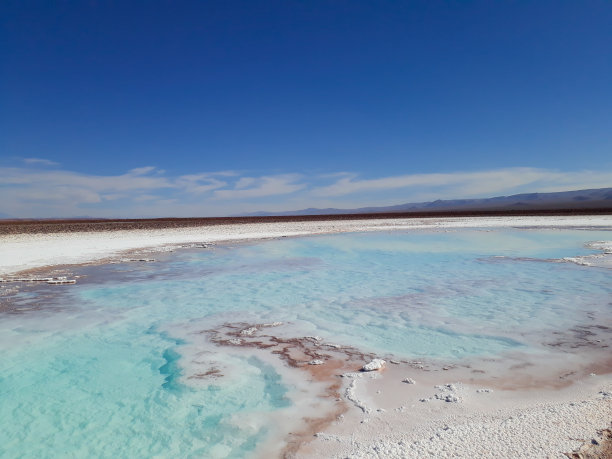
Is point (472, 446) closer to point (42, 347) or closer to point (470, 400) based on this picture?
point (470, 400)

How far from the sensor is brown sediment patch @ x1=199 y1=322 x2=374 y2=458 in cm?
269

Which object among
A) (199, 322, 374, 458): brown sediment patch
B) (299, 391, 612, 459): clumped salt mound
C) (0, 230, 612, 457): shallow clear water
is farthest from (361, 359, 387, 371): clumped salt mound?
(299, 391, 612, 459): clumped salt mound

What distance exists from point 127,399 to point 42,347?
6.50 ft

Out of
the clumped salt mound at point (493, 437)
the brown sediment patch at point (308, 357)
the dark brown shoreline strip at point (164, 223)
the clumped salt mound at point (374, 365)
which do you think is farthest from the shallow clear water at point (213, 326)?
the dark brown shoreline strip at point (164, 223)

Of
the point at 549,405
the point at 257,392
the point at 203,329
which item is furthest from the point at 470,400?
the point at 203,329

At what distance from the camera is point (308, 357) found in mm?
3975

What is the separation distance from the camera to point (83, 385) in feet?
11.9

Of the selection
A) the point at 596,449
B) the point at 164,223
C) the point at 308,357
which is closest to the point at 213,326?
the point at 308,357

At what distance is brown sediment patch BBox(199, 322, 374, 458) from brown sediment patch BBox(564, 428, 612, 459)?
1444mm

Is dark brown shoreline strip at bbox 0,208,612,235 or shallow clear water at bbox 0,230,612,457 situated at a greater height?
dark brown shoreline strip at bbox 0,208,612,235

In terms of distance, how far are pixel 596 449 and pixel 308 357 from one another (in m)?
2.42

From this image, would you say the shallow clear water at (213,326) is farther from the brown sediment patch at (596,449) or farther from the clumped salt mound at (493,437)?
the brown sediment patch at (596,449)

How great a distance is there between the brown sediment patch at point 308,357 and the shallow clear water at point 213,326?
0.23 m

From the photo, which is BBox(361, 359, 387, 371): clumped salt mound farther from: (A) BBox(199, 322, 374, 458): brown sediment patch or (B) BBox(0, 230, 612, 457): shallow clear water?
(B) BBox(0, 230, 612, 457): shallow clear water
